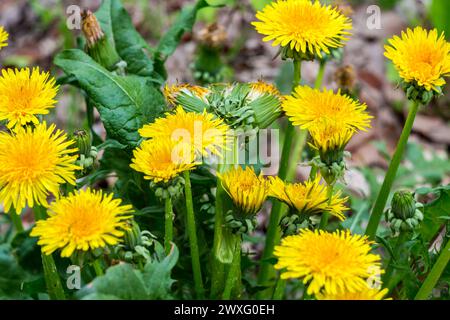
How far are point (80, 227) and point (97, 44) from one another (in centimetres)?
94

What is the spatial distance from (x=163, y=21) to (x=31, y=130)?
3.20 m

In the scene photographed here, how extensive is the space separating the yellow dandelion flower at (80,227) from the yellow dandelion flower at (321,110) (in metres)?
0.58

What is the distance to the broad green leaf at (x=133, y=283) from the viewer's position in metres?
1.51

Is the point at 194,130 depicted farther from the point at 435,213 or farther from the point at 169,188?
the point at 435,213

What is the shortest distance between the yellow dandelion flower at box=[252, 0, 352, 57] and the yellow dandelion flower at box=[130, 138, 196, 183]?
1.38 feet

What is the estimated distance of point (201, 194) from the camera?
6.97 ft

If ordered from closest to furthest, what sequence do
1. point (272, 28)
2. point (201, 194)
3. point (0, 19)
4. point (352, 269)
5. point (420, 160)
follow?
1. point (352, 269)
2. point (272, 28)
3. point (201, 194)
4. point (420, 160)
5. point (0, 19)

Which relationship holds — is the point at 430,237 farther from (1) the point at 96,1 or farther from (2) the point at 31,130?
(1) the point at 96,1

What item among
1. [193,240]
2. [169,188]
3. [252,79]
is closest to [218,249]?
[193,240]

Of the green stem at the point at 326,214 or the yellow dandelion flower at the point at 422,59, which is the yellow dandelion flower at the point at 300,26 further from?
the green stem at the point at 326,214

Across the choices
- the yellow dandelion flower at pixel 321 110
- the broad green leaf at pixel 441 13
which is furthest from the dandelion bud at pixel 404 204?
the broad green leaf at pixel 441 13
